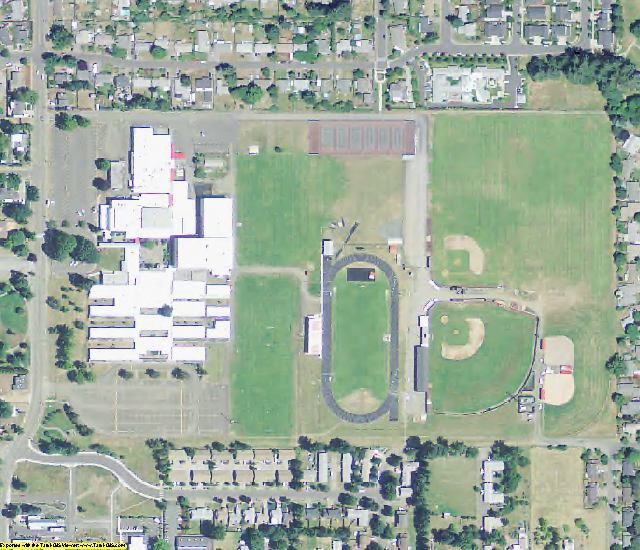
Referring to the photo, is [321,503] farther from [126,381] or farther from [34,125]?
[34,125]

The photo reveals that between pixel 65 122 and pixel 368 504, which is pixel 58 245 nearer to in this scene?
pixel 65 122

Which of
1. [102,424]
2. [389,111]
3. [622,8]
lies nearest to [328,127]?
[389,111]

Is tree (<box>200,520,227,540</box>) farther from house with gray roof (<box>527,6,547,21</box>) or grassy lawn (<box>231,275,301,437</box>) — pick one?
house with gray roof (<box>527,6,547,21</box>)

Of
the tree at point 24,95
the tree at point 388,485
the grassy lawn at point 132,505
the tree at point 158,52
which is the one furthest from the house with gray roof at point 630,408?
the tree at point 24,95

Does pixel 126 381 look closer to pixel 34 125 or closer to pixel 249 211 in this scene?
pixel 249 211

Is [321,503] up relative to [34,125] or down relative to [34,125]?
down

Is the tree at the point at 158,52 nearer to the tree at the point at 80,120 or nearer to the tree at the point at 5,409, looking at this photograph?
the tree at the point at 80,120

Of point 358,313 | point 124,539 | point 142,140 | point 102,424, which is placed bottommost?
point 124,539
